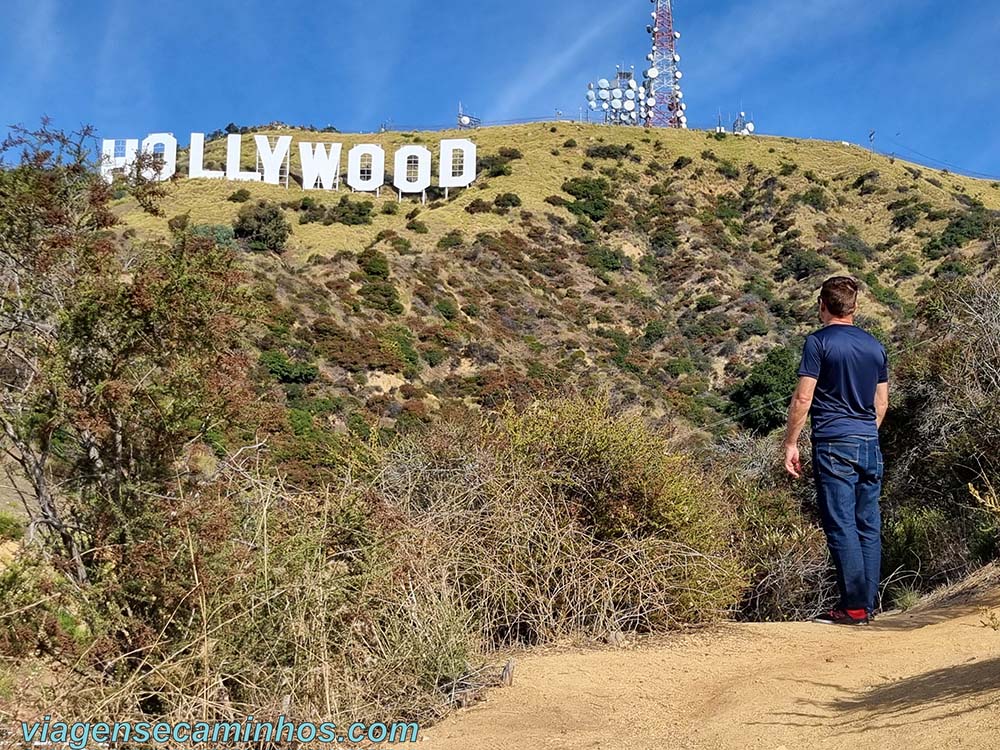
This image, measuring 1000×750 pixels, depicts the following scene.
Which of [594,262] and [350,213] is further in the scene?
[350,213]

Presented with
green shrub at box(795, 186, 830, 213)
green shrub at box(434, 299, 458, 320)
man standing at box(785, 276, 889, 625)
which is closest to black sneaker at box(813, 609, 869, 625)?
man standing at box(785, 276, 889, 625)

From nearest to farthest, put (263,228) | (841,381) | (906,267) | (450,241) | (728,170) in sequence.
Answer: (841,381)
(263,228)
(450,241)
(906,267)
(728,170)

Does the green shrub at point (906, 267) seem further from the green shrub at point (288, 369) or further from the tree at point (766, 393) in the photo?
the green shrub at point (288, 369)

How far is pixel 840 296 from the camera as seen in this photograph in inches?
193

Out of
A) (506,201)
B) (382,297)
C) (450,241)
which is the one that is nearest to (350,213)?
(450,241)

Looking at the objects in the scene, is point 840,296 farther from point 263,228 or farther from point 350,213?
point 350,213

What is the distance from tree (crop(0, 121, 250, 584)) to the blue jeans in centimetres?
302

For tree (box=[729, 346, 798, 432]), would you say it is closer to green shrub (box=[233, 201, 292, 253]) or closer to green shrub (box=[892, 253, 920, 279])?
green shrub (box=[892, 253, 920, 279])

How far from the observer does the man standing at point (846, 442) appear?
4.69m

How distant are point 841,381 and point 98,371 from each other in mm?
3702

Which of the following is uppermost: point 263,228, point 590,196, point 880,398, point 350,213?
point 590,196

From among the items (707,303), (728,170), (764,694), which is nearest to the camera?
(764,694)

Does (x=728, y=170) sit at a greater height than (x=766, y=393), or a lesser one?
greater

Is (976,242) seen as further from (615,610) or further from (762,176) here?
(615,610)
